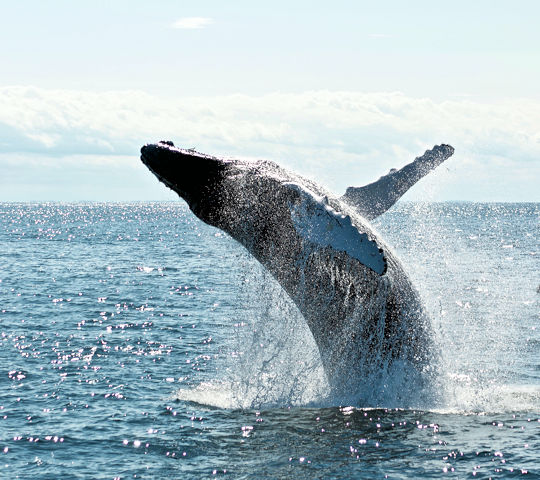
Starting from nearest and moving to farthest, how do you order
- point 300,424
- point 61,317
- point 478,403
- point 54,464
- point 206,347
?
point 54,464, point 300,424, point 478,403, point 206,347, point 61,317

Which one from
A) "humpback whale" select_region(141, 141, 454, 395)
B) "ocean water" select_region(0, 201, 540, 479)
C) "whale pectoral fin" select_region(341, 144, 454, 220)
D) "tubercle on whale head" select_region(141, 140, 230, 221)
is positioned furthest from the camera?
"whale pectoral fin" select_region(341, 144, 454, 220)

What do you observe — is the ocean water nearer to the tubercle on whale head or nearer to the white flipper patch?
the tubercle on whale head

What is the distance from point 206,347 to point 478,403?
9.47 metres

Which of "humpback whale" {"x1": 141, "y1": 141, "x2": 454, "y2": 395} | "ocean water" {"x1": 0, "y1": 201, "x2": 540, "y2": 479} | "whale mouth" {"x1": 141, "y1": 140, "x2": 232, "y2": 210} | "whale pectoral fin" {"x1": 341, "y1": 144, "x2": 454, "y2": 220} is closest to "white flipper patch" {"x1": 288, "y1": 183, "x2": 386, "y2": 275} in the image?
"humpback whale" {"x1": 141, "y1": 141, "x2": 454, "y2": 395}

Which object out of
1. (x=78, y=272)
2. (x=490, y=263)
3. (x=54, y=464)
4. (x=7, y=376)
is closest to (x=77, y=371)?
(x=7, y=376)

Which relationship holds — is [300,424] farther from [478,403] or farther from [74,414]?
[74,414]

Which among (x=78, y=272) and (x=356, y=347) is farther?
(x=78, y=272)

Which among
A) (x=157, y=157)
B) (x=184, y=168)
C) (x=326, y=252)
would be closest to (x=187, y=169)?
(x=184, y=168)

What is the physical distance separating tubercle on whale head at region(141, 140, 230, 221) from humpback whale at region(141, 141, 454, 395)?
15mm

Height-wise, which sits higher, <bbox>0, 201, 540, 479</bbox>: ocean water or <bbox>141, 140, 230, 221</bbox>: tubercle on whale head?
<bbox>141, 140, 230, 221</bbox>: tubercle on whale head

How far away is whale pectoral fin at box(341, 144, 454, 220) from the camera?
43.5 ft

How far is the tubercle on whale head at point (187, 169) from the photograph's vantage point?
436 inches

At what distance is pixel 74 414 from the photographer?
1397 centimetres

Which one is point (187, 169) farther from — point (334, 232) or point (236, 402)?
point (236, 402)
